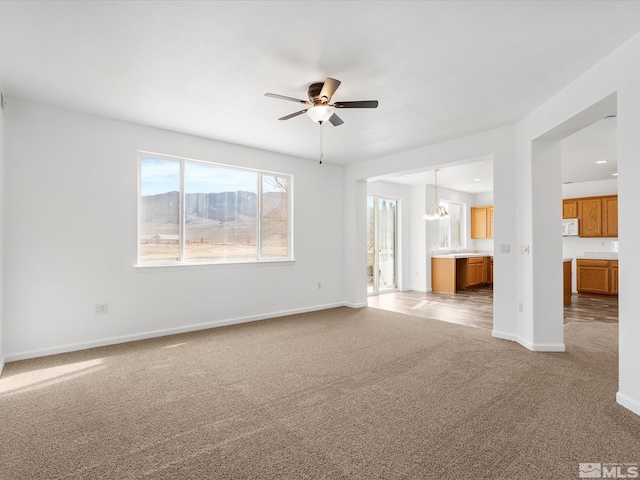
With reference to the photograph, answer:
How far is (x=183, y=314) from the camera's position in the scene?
4625 millimetres

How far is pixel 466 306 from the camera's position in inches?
258

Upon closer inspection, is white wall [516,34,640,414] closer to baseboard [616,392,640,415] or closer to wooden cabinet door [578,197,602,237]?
baseboard [616,392,640,415]

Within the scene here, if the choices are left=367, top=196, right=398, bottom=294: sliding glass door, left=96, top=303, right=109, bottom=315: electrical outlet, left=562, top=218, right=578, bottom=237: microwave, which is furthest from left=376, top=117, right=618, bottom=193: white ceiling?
left=96, top=303, right=109, bottom=315: electrical outlet

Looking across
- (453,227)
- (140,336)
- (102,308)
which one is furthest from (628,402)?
(453,227)

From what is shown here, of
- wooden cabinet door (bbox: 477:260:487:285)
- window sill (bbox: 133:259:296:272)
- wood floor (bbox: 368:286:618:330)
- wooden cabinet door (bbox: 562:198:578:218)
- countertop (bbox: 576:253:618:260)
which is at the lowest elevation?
wood floor (bbox: 368:286:618:330)

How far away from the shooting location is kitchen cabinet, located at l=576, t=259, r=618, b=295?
297 inches

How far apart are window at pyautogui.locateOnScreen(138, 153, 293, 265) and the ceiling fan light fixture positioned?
2.40m

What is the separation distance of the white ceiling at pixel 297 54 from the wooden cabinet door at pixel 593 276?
5833 millimetres

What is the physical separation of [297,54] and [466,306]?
565 centimetres

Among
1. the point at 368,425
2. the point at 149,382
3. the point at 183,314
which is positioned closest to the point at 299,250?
the point at 183,314

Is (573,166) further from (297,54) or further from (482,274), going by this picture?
(297,54)

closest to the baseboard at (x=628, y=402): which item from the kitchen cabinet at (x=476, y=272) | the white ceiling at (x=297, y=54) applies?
the white ceiling at (x=297, y=54)

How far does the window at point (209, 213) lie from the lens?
4480 millimetres

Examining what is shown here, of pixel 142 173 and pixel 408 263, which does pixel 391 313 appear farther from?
pixel 142 173
